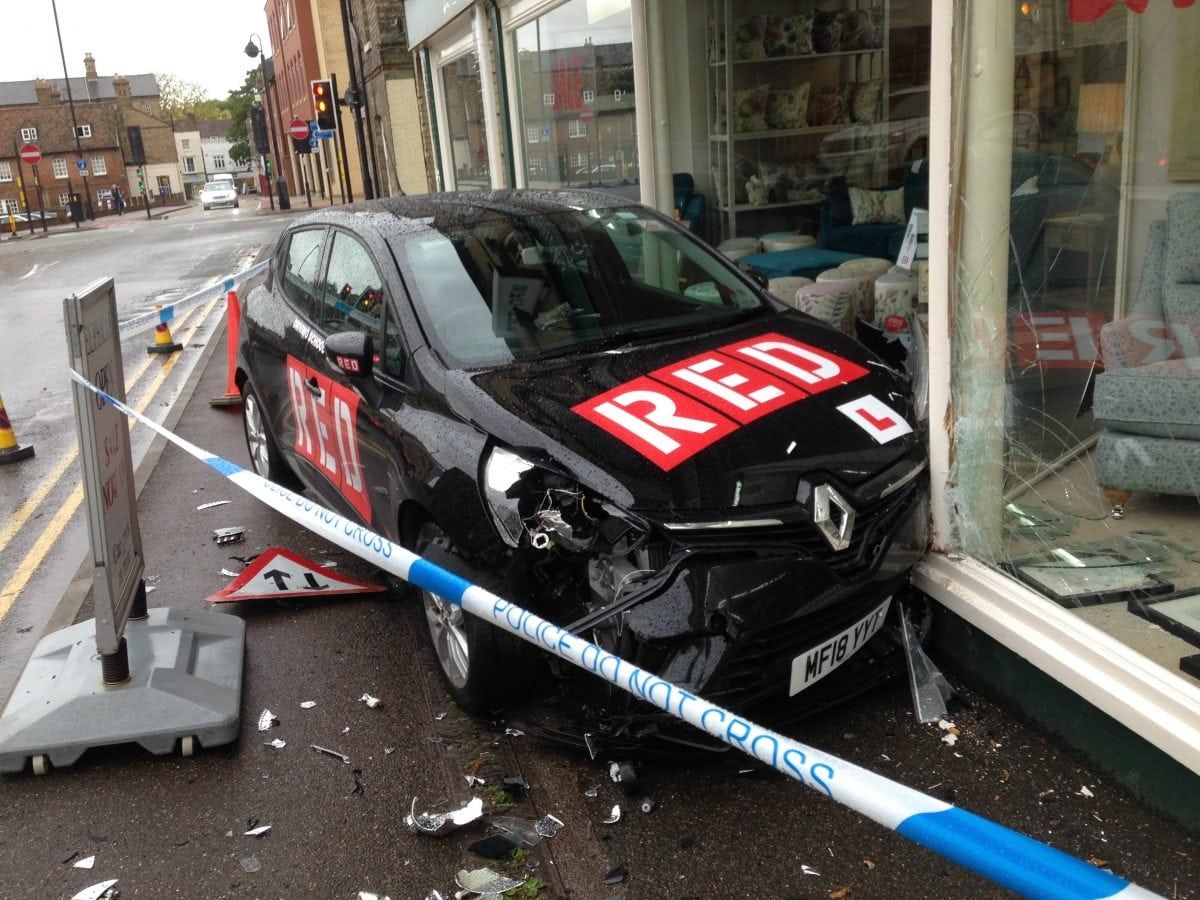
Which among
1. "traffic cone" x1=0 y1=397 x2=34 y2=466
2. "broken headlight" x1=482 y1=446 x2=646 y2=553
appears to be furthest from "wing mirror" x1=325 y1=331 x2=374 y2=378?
"traffic cone" x1=0 y1=397 x2=34 y2=466

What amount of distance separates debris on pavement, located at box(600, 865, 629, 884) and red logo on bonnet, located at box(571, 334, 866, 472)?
1.17 m

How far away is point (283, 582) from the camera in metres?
4.96

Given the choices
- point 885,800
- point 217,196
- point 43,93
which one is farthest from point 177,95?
point 885,800

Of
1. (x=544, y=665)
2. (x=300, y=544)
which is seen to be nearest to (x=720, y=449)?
(x=544, y=665)

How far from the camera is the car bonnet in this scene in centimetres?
321

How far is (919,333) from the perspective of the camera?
15.6 ft

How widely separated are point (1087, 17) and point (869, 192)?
18.3 ft

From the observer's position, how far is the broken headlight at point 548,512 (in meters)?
3.18

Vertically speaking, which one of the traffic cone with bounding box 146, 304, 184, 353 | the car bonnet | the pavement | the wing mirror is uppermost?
the wing mirror

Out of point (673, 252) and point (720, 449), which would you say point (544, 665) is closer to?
point (720, 449)

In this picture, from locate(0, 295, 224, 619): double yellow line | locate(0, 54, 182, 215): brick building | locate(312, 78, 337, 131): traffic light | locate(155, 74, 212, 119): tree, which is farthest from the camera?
locate(155, 74, 212, 119): tree

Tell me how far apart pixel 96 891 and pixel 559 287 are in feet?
8.91

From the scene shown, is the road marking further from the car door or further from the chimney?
the chimney

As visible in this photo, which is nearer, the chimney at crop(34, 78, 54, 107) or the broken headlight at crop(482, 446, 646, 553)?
the broken headlight at crop(482, 446, 646, 553)
